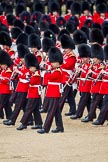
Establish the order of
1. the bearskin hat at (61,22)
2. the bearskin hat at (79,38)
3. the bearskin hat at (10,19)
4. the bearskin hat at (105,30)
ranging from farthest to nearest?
1. the bearskin hat at (10,19)
2. the bearskin hat at (61,22)
3. the bearskin hat at (105,30)
4. the bearskin hat at (79,38)

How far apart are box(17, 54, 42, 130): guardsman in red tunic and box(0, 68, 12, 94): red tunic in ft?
1.98

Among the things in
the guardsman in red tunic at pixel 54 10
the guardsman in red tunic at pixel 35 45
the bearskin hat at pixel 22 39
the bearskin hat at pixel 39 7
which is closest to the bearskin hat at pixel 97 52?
the guardsman in red tunic at pixel 35 45

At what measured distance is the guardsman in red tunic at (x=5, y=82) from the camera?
16.3 m

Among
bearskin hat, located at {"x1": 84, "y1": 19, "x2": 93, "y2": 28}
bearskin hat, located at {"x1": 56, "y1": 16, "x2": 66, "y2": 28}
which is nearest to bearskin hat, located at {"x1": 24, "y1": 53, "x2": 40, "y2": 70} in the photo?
bearskin hat, located at {"x1": 56, "y1": 16, "x2": 66, "y2": 28}

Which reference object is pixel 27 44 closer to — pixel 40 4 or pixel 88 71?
pixel 88 71

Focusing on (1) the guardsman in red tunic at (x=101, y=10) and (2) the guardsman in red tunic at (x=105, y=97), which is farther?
(1) the guardsman in red tunic at (x=101, y=10)

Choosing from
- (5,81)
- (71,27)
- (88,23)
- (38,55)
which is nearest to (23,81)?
(5,81)

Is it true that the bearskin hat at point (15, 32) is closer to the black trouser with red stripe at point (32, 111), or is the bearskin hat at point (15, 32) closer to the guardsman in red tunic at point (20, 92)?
the guardsman in red tunic at point (20, 92)

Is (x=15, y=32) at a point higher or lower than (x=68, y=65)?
higher

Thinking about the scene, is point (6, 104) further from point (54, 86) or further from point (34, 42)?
point (34, 42)

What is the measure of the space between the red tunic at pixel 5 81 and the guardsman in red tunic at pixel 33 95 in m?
0.60

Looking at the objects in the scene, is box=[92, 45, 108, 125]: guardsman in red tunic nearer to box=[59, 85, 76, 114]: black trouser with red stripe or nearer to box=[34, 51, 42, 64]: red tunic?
box=[59, 85, 76, 114]: black trouser with red stripe

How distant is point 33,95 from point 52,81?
46 cm

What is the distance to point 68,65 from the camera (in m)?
17.0
